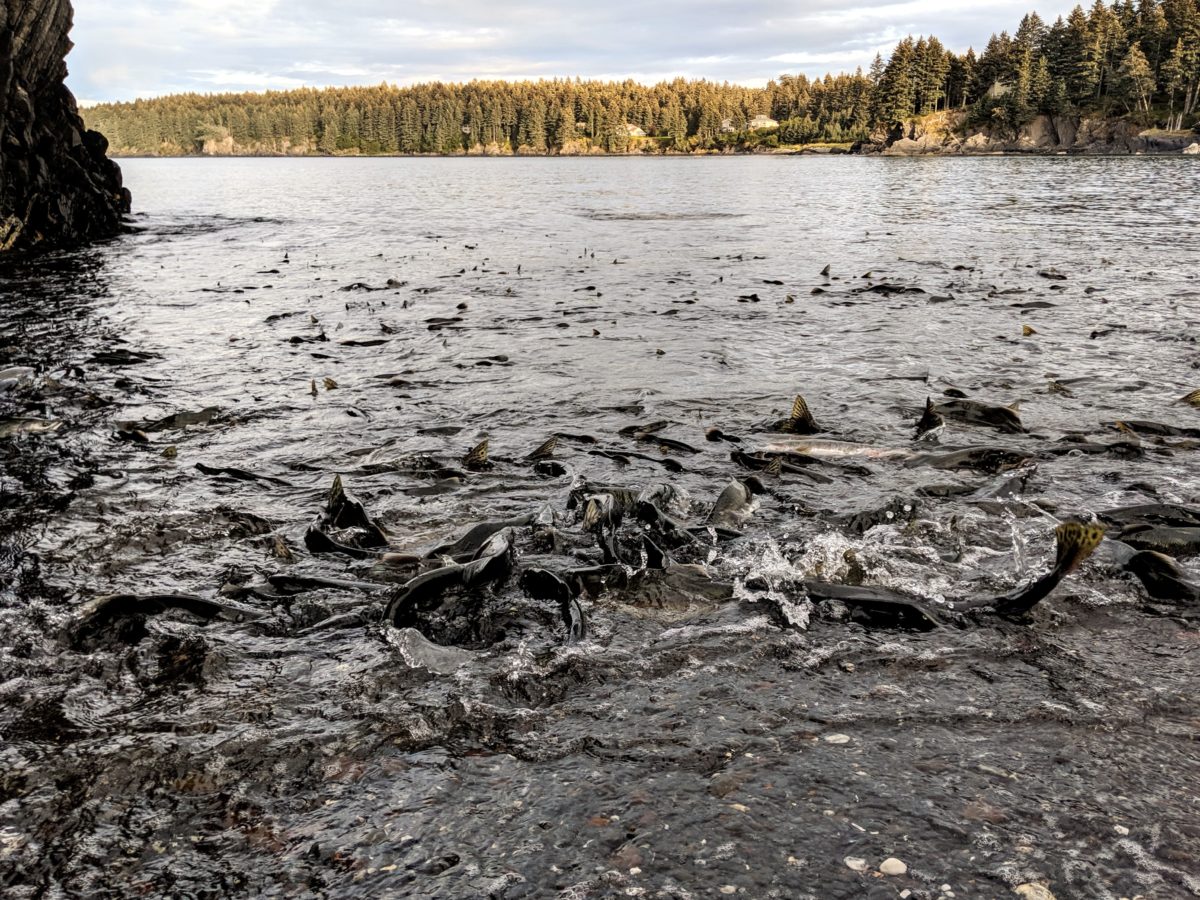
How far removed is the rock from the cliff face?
2984 cm

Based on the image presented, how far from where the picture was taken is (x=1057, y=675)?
438 cm

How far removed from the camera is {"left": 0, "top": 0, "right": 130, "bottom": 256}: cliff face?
24.5m

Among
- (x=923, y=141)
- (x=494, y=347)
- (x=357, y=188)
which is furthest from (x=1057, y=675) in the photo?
(x=923, y=141)

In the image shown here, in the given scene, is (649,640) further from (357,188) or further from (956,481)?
(357,188)

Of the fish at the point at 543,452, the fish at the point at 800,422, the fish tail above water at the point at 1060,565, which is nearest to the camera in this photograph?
the fish tail above water at the point at 1060,565

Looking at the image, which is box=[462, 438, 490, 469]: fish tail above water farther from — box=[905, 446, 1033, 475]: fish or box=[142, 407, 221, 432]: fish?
box=[905, 446, 1033, 475]: fish

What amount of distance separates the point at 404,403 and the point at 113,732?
6.74 meters

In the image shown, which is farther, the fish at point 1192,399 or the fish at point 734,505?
the fish at point 1192,399

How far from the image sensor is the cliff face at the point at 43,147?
80.3 ft

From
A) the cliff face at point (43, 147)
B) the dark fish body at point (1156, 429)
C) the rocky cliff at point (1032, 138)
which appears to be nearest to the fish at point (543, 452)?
the dark fish body at point (1156, 429)

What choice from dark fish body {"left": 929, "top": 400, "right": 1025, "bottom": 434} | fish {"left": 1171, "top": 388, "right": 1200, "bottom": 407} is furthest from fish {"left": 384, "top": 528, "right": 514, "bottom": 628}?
fish {"left": 1171, "top": 388, "right": 1200, "bottom": 407}

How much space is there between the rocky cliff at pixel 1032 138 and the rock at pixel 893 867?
127 metres

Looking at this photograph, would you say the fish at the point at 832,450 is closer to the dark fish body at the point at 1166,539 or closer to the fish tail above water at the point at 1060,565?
the dark fish body at the point at 1166,539

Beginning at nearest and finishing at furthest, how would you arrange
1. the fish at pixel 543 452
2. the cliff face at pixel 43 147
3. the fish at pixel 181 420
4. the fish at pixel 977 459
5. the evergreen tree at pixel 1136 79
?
the fish at pixel 977 459 → the fish at pixel 543 452 → the fish at pixel 181 420 → the cliff face at pixel 43 147 → the evergreen tree at pixel 1136 79
